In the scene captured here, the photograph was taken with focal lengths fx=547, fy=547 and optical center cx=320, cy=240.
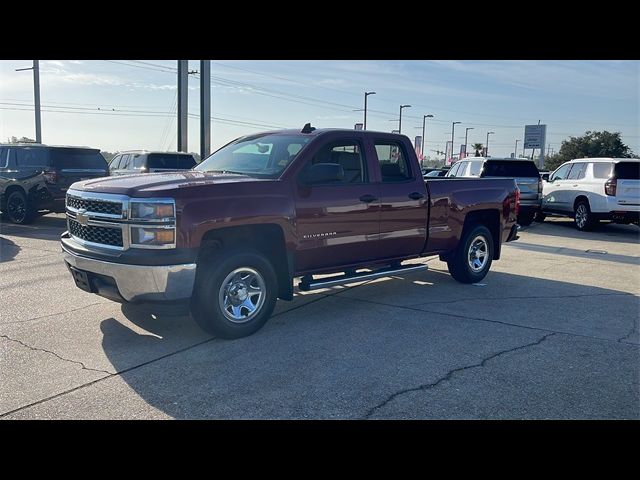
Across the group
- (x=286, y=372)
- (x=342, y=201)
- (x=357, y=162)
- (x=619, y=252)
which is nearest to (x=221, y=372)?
(x=286, y=372)

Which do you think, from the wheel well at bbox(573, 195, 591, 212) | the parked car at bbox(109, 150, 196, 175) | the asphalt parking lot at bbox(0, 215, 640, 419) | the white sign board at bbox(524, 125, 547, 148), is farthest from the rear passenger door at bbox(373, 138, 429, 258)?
the white sign board at bbox(524, 125, 547, 148)

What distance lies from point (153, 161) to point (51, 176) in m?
3.73

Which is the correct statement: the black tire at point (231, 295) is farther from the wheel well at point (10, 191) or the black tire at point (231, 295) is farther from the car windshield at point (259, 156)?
the wheel well at point (10, 191)

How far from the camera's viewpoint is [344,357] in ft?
15.8

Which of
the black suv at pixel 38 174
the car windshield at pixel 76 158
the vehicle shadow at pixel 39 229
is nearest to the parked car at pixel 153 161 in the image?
the car windshield at pixel 76 158

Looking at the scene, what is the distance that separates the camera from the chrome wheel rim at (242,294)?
5102mm

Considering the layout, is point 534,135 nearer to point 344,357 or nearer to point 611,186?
point 611,186

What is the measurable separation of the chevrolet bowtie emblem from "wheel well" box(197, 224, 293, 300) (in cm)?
110

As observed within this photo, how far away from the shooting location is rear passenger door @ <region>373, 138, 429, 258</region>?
6555mm

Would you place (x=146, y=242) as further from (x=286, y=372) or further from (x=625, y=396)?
(x=625, y=396)

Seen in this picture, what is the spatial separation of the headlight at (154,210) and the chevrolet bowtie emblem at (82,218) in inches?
28.0

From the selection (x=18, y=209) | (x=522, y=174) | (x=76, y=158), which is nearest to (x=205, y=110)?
(x=76, y=158)

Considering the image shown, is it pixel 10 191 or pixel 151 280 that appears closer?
pixel 151 280

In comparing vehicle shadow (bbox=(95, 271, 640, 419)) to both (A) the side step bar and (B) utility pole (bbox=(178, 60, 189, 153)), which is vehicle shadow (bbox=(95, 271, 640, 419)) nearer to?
(A) the side step bar
